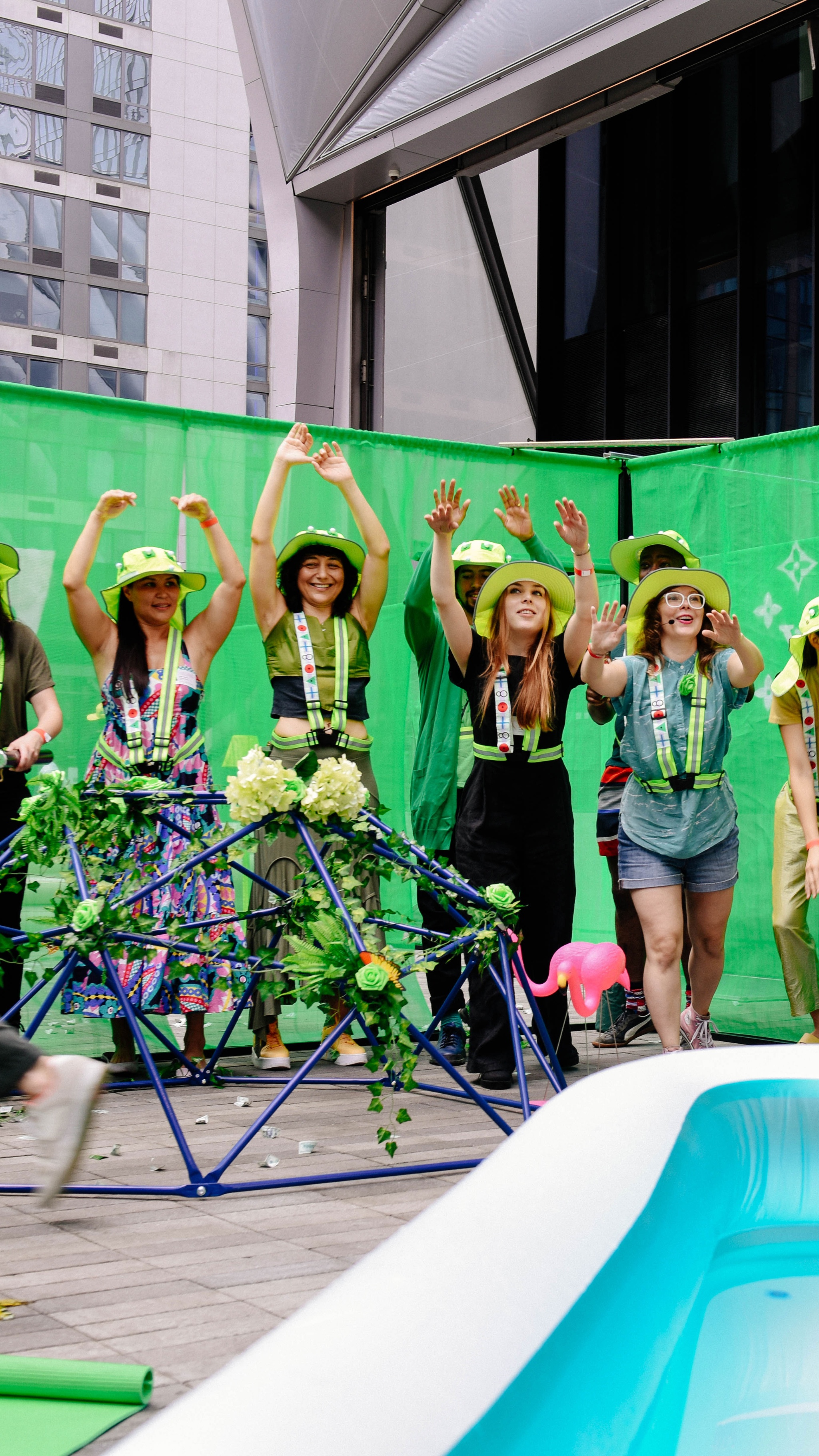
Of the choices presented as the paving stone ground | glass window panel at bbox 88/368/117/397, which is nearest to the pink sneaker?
the paving stone ground

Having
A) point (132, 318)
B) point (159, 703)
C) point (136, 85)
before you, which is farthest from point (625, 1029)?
point (136, 85)

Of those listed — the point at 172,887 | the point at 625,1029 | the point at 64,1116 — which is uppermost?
the point at 172,887

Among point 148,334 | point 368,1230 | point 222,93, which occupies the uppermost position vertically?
point 222,93

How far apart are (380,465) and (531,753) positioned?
1.69m

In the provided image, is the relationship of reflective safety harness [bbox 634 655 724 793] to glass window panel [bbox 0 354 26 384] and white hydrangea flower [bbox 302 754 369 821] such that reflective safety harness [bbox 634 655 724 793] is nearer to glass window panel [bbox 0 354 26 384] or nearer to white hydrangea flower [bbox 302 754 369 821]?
white hydrangea flower [bbox 302 754 369 821]

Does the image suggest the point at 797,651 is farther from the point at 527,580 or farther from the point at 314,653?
the point at 314,653

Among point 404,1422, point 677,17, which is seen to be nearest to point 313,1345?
point 404,1422

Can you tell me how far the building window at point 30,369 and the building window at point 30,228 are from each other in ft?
6.33

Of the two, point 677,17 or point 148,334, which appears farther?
point 148,334

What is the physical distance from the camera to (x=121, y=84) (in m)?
28.6

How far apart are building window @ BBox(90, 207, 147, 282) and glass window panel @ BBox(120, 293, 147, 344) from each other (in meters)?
0.37

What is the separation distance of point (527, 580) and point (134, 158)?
86.9 feet

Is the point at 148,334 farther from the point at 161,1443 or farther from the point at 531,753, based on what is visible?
the point at 161,1443

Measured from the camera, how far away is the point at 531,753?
512cm
